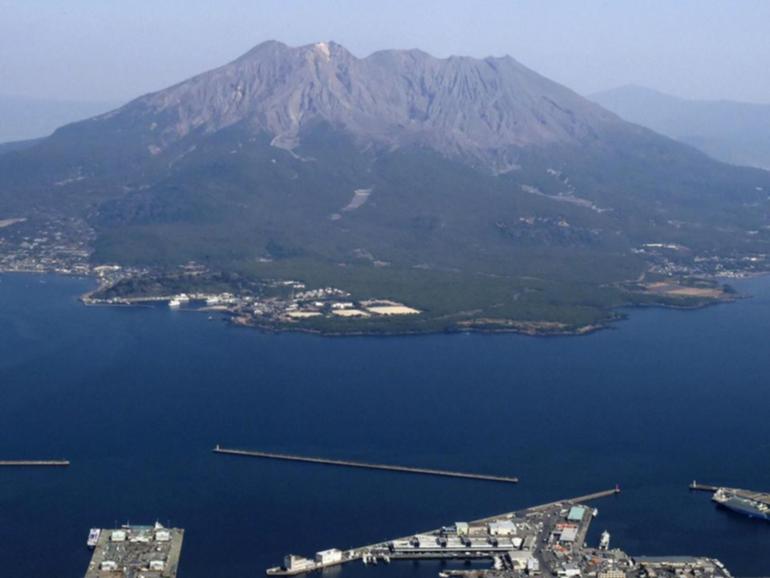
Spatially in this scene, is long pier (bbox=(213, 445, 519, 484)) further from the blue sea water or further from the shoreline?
the shoreline

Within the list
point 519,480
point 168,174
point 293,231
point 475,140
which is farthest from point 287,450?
point 475,140

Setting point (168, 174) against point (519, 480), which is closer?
point (519, 480)

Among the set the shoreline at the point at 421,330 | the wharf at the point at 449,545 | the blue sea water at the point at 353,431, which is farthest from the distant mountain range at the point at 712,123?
the wharf at the point at 449,545

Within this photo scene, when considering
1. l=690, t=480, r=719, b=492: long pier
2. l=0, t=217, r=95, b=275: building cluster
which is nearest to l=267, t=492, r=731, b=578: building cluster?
l=690, t=480, r=719, b=492: long pier

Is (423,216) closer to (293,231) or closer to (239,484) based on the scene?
(293,231)

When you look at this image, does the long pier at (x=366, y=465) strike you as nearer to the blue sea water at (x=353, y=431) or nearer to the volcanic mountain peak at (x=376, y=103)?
the blue sea water at (x=353, y=431)

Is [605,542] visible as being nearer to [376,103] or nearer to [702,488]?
[702,488]
